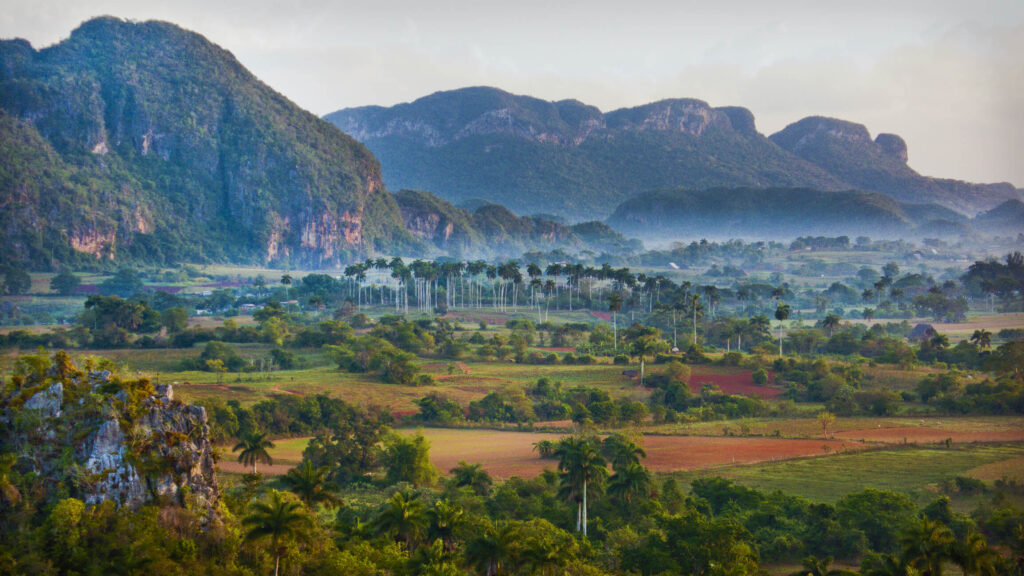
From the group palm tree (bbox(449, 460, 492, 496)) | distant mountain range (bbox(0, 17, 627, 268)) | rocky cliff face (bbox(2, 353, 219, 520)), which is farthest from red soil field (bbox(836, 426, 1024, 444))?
distant mountain range (bbox(0, 17, 627, 268))

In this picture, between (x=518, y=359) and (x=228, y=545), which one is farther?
(x=518, y=359)

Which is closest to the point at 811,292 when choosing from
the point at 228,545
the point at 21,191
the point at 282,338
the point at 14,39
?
the point at 282,338

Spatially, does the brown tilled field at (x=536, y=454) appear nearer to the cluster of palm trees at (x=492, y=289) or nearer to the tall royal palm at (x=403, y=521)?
the tall royal palm at (x=403, y=521)

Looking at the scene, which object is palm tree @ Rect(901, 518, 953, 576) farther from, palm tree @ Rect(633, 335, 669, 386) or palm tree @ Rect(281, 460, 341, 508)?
palm tree @ Rect(633, 335, 669, 386)

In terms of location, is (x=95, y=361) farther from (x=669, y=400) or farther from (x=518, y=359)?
(x=518, y=359)

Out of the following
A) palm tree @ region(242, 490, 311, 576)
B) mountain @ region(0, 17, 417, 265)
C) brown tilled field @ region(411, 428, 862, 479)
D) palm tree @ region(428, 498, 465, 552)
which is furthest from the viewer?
mountain @ region(0, 17, 417, 265)

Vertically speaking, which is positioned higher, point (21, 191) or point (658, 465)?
point (21, 191)
